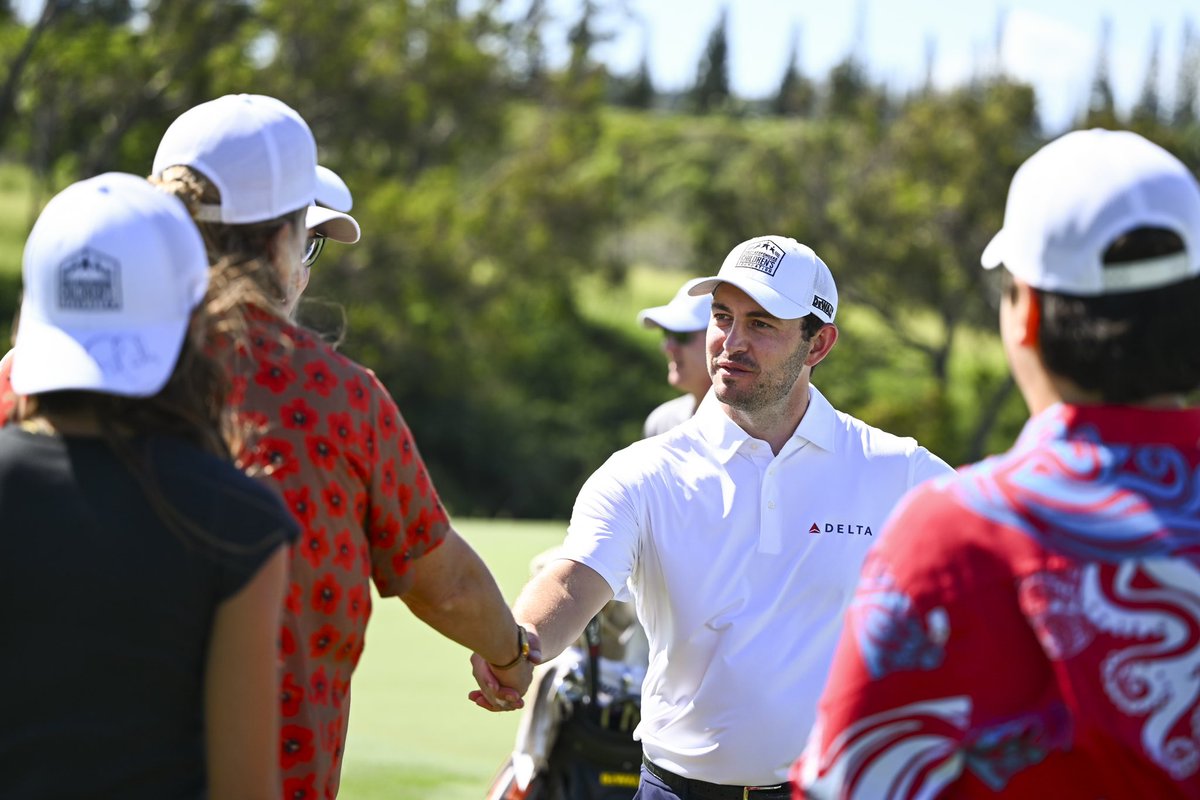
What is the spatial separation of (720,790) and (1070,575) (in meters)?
1.99

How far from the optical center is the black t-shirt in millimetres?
2021

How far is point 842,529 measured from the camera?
155 inches

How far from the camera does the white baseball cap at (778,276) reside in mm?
4234

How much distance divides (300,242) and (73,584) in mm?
841

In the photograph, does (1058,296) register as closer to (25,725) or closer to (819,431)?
(25,725)

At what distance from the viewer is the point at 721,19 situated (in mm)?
98375

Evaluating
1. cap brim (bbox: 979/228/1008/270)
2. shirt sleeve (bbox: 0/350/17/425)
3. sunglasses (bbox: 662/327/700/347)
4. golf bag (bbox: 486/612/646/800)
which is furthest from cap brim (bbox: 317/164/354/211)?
sunglasses (bbox: 662/327/700/347)

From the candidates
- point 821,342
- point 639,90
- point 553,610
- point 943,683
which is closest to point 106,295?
point 943,683

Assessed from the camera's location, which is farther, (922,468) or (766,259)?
(766,259)

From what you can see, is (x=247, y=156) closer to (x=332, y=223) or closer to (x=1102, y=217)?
(x=332, y=223)

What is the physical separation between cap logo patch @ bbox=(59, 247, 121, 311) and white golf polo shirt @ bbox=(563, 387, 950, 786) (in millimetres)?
1831

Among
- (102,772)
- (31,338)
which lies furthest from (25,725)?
(31,338)

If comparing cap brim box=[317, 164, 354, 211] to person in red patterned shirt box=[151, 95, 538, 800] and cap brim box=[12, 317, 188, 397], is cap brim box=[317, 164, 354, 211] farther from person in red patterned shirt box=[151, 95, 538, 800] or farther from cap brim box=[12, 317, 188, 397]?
cap brim box=[12, 317, 188, 397]

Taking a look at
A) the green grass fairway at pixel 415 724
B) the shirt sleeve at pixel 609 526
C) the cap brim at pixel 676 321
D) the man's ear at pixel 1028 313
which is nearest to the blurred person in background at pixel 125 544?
the man's ear at pixel 1028 313
